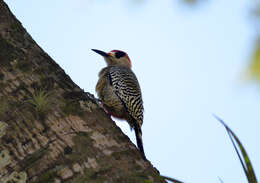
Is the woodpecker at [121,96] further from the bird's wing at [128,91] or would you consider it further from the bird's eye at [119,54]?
the bird's eye at [119,54]

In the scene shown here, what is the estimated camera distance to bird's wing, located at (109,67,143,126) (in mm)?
5641

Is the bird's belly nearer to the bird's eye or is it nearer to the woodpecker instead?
the woodpecker

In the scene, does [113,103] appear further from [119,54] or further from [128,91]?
[119,54]

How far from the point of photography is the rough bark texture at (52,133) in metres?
2.29

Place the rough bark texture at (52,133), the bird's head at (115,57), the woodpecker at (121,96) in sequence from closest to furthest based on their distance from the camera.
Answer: the rough bark texture at (52,133) < the woodpecker at (121,96) < the bird's head at (115,57)

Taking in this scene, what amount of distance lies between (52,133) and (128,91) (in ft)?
11.5

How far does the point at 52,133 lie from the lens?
8.23ft

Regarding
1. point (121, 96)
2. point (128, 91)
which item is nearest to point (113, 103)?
point (121, 96)

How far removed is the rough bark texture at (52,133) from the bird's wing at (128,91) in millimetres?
2473

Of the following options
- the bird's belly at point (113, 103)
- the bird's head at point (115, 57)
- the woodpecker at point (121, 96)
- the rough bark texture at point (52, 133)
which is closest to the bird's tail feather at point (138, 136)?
the woodpecker at point (121, 96)

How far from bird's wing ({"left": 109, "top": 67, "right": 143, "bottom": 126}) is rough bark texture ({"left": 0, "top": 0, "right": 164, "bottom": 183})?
Answer: 247 centimetres

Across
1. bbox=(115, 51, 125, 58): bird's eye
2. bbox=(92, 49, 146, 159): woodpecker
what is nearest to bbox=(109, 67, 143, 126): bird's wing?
bbox=(92, 49, 146, 159): woodpecker

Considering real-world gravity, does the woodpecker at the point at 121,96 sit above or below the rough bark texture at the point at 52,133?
below

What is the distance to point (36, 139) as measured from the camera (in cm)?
246
